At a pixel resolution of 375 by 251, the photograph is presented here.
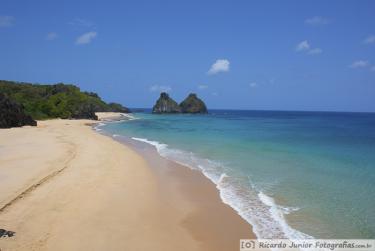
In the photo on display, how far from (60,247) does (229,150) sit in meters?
21.1

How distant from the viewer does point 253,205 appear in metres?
13.1

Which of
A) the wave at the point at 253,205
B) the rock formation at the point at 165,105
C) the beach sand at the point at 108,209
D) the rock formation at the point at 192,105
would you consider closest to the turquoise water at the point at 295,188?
the wave at the point at 253,205

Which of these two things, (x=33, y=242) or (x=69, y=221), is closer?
(x=33, y=242)

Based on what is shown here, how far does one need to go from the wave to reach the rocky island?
141 metres

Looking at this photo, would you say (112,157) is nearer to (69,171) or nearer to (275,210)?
(69,171)

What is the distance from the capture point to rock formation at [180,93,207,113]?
539 ft

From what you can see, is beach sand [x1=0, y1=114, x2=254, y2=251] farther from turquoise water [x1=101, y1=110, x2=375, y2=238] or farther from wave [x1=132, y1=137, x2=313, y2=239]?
turquoise water [x1=101, y1=110, x2=375, y2=238]

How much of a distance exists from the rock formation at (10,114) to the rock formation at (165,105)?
4594 inches

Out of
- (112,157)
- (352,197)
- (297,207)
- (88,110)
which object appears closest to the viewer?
(297,207)

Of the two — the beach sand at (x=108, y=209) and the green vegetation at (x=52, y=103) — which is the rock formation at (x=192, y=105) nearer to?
the green vegetation at (x=52, y=103)

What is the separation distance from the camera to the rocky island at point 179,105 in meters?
162

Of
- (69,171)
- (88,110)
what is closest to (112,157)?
(69,171)

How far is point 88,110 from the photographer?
258ft

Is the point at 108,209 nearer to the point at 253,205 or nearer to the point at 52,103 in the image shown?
the point at 253,205
